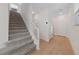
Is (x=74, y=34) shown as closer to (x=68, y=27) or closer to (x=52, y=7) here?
(x=68, y=27)

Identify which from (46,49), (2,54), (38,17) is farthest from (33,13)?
(2,54)

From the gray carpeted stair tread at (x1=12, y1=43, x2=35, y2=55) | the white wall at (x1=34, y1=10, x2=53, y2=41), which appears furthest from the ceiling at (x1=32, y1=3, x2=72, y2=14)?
the gray carpeted stair tread at (x1=12, y1=43, x2=35, y2=55)

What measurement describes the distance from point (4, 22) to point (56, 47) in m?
0.90

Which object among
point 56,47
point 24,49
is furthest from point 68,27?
point 24,49

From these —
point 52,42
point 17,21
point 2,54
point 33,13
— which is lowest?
point 2,54

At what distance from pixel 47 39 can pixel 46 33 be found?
0.10 meters

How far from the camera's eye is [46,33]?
193 cm

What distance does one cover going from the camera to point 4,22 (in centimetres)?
178

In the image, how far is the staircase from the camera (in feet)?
5.90

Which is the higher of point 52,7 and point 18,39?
point 52,7

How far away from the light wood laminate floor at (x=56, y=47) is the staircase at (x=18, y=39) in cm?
15

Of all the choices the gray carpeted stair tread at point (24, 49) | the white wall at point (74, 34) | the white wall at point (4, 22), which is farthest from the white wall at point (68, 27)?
the white wall at point (4, 22)

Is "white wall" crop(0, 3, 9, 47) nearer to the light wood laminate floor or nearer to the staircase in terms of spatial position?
the staircase

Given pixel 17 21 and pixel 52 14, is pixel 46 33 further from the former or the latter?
pixel 17 21
